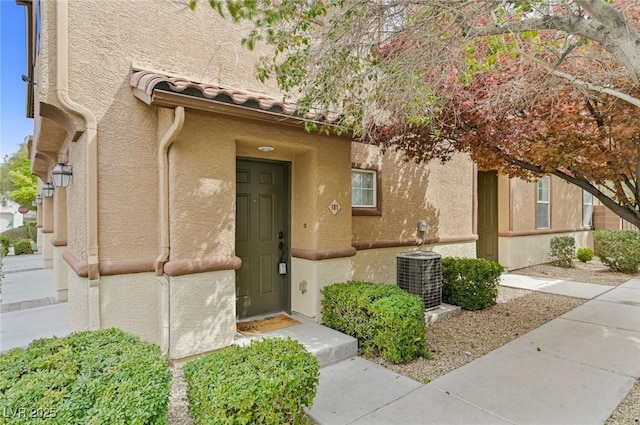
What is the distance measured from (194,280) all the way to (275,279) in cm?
186

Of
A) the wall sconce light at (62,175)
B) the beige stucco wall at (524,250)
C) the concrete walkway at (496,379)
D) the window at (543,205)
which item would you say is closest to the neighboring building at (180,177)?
the wall sconce light at (62,175)

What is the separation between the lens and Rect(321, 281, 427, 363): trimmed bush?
464cm

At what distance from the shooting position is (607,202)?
5.84 metres

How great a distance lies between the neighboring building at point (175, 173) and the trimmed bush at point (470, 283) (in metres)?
2.94

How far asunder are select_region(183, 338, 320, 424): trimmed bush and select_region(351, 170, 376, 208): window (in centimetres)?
438

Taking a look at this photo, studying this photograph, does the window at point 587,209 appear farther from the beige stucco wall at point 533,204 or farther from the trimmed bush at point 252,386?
the trimmed bush at point 252,386

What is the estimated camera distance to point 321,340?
4.94m

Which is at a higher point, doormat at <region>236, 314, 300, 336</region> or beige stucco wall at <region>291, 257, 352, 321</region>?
beige stucco wall at <region>291, 257, 352, 321</region>

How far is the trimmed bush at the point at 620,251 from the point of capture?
1139cm

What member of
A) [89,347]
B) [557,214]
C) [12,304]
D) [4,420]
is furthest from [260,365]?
[557,214]

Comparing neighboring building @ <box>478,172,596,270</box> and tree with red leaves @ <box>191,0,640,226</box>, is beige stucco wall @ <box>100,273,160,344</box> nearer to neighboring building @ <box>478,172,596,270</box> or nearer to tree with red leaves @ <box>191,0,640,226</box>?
tree with red leaves @ <box>191,0,640,226</box>

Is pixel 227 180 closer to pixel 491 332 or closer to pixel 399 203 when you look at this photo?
pixel 399 203

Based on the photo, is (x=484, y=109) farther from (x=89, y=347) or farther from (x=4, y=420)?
(x=4, y=420)

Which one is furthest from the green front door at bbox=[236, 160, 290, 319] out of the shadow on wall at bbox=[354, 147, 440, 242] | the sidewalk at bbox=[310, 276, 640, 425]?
the sidewalk at bbox=[310, 276, 640, 425]
